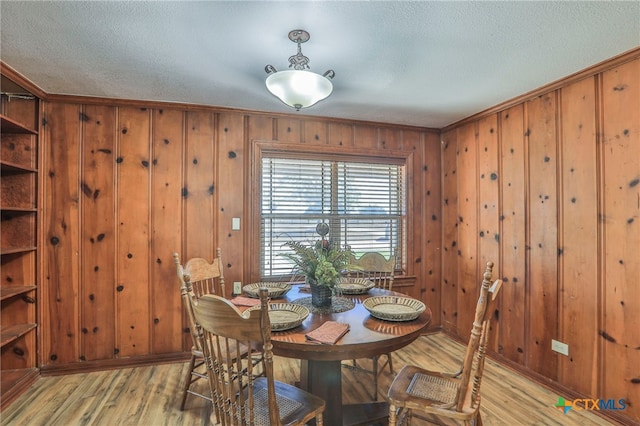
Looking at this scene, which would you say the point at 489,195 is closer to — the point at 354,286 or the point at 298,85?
the point at 354,286

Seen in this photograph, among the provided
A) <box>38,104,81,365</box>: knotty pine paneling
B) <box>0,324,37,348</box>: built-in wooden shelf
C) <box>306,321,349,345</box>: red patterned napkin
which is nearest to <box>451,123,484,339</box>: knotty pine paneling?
<box>306,321,349,345</box>: red patterned napkin

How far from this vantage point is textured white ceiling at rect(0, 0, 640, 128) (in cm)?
163

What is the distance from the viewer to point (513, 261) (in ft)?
9.49

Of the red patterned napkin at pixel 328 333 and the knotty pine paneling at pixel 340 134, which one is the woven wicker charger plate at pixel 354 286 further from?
the knotty pine paneling at pixel 340 134

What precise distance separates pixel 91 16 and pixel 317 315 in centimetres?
209

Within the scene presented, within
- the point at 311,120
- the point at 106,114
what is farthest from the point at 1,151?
the point at 311,120

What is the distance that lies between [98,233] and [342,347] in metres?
2.59

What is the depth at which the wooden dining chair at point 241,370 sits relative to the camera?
3.85ft

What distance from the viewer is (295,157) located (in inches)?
131

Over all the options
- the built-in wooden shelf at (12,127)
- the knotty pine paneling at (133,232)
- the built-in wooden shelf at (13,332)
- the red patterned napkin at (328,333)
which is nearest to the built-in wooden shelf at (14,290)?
the built-in wooden shelf at (13,332)

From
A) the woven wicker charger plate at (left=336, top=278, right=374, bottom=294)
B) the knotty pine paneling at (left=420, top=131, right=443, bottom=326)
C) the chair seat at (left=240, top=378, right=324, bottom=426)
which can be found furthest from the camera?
the knotty pine paneling at (left=420, top=131, right=443, bottom=326)

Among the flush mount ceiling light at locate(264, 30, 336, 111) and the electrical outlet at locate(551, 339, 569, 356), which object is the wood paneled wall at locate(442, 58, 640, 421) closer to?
the electrical outlet at locate(551, 339, 569, 356)

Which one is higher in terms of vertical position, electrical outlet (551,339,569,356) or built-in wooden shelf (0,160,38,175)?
built-in wooden shelf (0,160,38,175)

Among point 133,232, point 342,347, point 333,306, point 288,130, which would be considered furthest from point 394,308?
point 133,232
